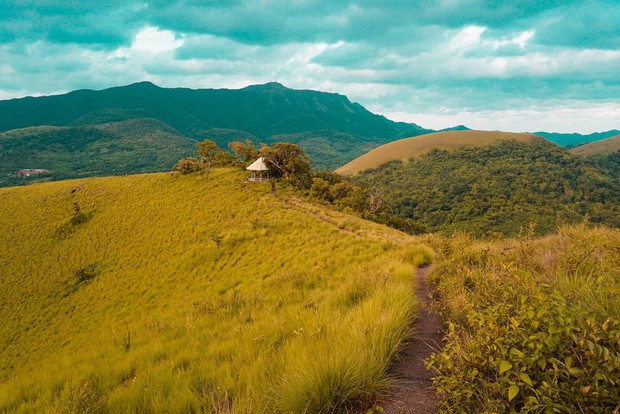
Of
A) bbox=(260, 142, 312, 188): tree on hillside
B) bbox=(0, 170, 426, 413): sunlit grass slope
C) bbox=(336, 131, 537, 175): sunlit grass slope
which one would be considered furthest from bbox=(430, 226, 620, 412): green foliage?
bbox=(336, 131, 537, 175): sunlit grass slope

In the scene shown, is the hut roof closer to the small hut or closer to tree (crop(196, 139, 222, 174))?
the small hut

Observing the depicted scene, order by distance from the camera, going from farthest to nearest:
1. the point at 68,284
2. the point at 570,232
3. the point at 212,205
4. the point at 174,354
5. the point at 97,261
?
the point at 212,205, the point at 97,261, the point at 68,284, the point at 570,232, the point at 174,354

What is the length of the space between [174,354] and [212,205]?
30.9 m

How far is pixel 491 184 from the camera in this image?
131875 mm

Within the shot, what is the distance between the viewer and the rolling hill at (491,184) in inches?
3930

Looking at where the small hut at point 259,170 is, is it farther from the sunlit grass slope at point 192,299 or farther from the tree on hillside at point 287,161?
the sunlit grass slope at point 192,299

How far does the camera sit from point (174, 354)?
5.88 m

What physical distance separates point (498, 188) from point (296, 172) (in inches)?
4770

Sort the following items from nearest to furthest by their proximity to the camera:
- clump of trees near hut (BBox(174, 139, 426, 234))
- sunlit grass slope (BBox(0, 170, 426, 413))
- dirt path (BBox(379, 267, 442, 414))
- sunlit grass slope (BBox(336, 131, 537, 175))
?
dirt path (BBox(379, 267, 442, 414)), sunlit grass slope (BBox(0, 170, 426, 413)), clump of trees near hut (BBox(174, 139, 426, 234)), sunlit grass slope (BBox(336, 131, 537, 175))

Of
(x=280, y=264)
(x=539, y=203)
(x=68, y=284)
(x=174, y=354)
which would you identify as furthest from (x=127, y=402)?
(x=539, y=203)

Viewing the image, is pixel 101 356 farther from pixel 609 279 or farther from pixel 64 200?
pixel 64 200

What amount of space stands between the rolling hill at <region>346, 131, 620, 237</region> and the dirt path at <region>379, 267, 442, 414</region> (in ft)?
258

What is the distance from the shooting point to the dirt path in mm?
3176

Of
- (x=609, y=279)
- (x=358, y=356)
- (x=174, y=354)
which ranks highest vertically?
(x=609, y=279)
